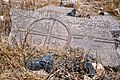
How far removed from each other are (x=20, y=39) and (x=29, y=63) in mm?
447

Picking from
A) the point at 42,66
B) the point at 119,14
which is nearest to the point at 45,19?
the point at 42,66

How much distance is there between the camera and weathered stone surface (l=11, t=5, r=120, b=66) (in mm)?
3635

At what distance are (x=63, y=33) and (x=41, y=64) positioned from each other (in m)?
0.72

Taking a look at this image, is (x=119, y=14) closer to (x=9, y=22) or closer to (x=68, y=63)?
(x=9, y=22)

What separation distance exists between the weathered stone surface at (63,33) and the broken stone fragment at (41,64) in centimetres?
40

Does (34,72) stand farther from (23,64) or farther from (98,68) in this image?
(98,68)

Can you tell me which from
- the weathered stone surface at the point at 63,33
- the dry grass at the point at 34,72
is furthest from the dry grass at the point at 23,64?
the weathered stone surface at the point at 63,33

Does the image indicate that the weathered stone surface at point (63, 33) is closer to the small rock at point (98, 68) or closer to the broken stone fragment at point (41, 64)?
the small rock at point (98, 68)

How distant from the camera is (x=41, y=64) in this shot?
3.15m

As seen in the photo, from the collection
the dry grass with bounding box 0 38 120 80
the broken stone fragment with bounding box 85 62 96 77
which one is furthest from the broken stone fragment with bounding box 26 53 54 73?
the broken stone fragment with bounding box 85 62 96 77

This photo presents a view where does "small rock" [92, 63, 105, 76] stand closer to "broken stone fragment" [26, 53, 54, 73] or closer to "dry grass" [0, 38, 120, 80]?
"dry grass" [0, 38, 120, 80]

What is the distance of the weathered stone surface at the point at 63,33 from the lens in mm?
3635

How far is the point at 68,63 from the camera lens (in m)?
3.18

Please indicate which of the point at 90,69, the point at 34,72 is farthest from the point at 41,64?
the point at 90,69
